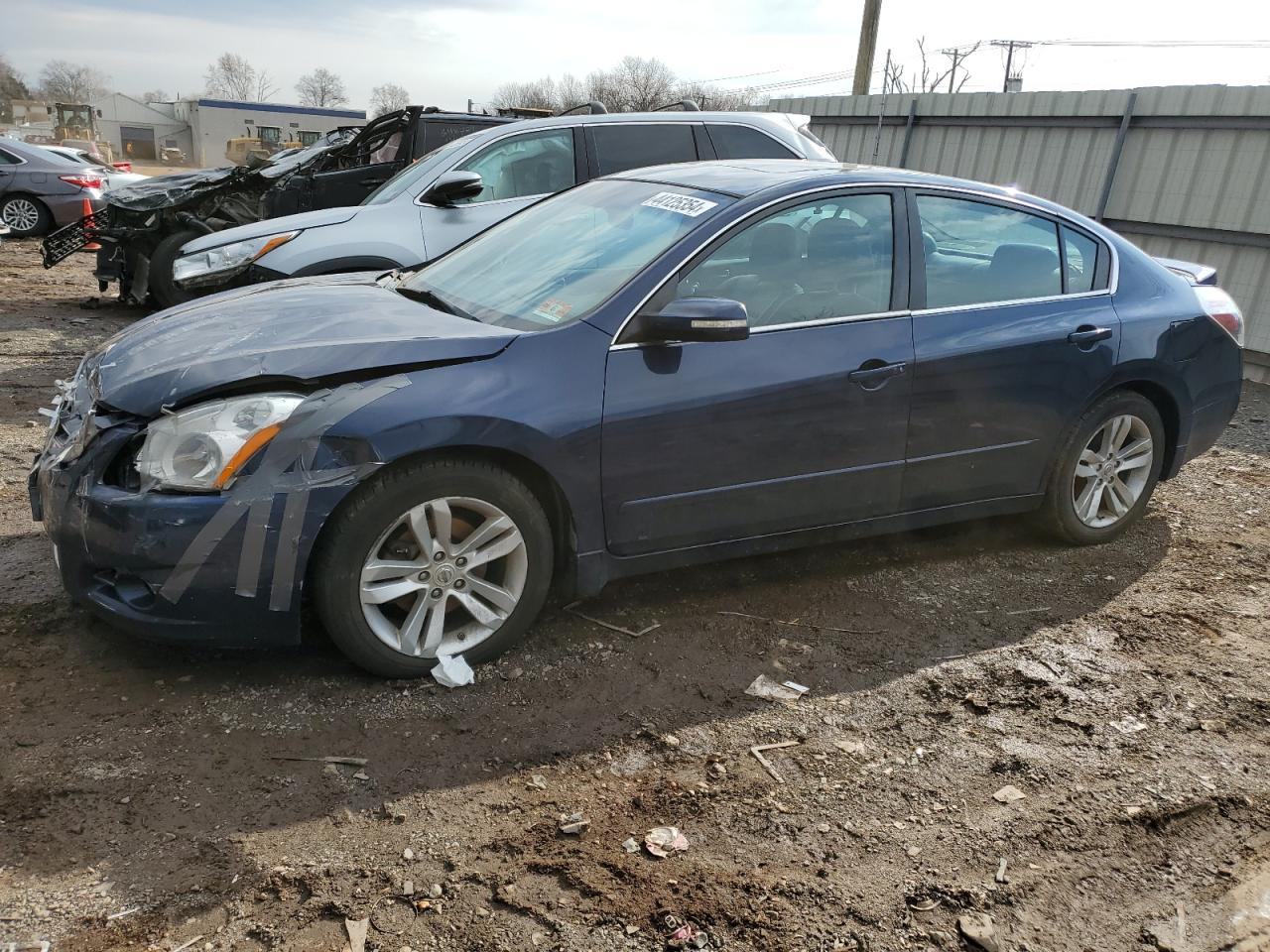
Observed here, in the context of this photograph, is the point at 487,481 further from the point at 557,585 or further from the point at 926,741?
the point at 926,741

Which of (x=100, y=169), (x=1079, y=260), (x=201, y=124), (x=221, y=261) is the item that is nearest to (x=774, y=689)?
(x=1079, y=260)

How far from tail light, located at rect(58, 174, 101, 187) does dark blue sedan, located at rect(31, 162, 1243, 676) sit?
45.7ft

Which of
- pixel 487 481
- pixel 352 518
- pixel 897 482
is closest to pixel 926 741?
pixel 897 482

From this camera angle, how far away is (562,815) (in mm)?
2766

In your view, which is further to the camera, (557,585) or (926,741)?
(557,585)

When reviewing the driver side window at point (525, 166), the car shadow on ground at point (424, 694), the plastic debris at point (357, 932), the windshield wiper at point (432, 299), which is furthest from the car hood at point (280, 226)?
the plastic debris at point (357, 932)

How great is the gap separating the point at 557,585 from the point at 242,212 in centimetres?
802

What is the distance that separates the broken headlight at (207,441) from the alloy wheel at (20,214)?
51.1 feet

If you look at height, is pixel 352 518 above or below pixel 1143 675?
above

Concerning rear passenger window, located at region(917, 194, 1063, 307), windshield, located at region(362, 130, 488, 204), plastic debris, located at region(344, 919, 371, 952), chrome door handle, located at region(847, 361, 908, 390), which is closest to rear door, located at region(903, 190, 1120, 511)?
rear passenger window, located at region(917, 194, 1063, 307)

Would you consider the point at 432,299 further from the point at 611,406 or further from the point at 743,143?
the point at 743,143

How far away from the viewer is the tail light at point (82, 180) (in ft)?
A: 51.6

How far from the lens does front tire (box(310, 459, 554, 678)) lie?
3119 millimetres

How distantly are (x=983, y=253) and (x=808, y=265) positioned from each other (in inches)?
35.4
